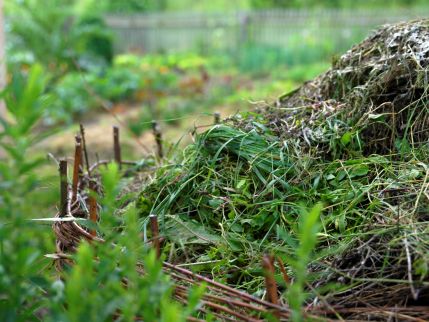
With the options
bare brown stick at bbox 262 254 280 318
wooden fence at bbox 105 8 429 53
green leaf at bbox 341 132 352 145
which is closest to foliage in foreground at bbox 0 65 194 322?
bare brown stick at bbox 262 254 280 318

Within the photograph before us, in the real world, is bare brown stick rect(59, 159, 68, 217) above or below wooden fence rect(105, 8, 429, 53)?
above

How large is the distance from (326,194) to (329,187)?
0.05m

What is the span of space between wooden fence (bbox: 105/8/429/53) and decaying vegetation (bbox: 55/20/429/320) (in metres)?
10.2

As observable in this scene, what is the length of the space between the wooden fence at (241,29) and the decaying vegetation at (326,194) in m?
10.2

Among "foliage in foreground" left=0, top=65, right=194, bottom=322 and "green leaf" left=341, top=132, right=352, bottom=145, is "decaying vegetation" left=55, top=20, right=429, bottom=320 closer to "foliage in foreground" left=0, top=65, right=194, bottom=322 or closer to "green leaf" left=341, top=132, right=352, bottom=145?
"green leaf" left=341, top=132, right=352, bottom=145

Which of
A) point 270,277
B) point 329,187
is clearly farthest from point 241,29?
point 270,277

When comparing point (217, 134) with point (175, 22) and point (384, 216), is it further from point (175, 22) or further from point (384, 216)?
point (175, 22)

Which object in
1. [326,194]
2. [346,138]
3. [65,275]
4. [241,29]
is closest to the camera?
[65,275]

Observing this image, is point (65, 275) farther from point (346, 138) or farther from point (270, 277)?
point (346, 138)

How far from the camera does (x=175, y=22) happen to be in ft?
48.5

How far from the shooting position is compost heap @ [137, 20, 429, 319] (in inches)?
49.9

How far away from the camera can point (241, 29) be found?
45.3 feet

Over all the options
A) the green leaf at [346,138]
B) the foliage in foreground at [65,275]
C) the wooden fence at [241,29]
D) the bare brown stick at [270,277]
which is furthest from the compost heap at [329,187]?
the wooden fence at [241,29]

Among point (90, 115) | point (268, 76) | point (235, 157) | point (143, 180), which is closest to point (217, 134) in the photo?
point (235, 157)
